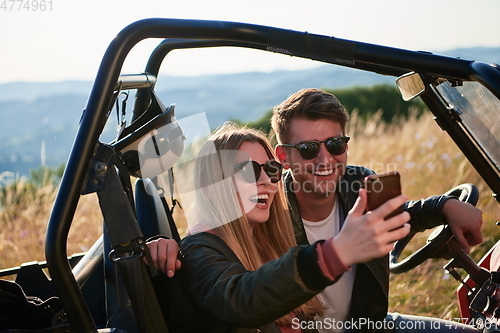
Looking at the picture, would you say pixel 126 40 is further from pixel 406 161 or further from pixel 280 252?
pixel 406 161

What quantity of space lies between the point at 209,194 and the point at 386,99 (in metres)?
9.23

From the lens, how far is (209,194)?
1845 millimetres

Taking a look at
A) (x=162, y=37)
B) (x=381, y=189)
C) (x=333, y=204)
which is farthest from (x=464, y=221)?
(x=162, y=37)

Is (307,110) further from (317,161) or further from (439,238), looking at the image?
(439,238)

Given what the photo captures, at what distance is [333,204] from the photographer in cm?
254

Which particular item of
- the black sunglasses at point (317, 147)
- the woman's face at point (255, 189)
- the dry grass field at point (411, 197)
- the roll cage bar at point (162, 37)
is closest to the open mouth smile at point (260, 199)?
the woman's face at point (255, 189)

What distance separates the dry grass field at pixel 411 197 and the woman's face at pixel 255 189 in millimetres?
1802

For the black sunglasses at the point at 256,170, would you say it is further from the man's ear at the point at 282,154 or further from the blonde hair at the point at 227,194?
the man's ear at the point at 282,154

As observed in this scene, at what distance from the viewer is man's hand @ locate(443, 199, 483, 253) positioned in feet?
7.03

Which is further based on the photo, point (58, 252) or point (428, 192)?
point (428, 192)

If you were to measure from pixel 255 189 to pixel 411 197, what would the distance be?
3444mm

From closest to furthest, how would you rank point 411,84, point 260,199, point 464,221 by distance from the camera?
1. point 411,84
2. point 260,199
3. point 464,221

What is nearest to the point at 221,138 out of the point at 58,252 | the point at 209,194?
the point at 209,194

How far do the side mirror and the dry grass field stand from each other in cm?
183
